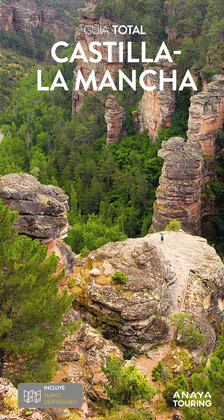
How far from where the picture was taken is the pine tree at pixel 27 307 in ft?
42.2

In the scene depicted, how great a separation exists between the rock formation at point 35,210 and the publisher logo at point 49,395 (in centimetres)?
814

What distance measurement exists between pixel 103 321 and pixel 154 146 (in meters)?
43.9

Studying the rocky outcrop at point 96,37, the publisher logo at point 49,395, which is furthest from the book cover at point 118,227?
the rocky outcrop at point 96,37

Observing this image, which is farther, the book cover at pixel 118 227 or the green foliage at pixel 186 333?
the green foliage at pixel 186 333

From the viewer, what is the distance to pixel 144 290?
21750 millimetres

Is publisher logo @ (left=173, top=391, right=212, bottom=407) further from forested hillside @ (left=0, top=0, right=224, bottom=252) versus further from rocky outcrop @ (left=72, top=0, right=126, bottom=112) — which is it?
rocky outcrop @ (left=72, top=0, right=126, bottom=112)

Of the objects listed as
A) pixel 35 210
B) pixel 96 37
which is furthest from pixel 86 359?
pixel 96 37

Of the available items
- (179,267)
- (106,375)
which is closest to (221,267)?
(179,267)

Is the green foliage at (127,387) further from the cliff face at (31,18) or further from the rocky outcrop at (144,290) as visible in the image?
the cliff face at (31,18)

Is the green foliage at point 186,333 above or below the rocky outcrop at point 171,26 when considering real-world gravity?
below

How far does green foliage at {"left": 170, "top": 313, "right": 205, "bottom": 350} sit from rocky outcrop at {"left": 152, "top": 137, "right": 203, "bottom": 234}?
68.5 ft

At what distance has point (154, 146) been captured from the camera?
6106 cm

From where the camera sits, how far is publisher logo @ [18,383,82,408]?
471 inches

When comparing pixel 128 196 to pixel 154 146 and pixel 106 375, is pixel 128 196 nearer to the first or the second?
pixel 154 146
